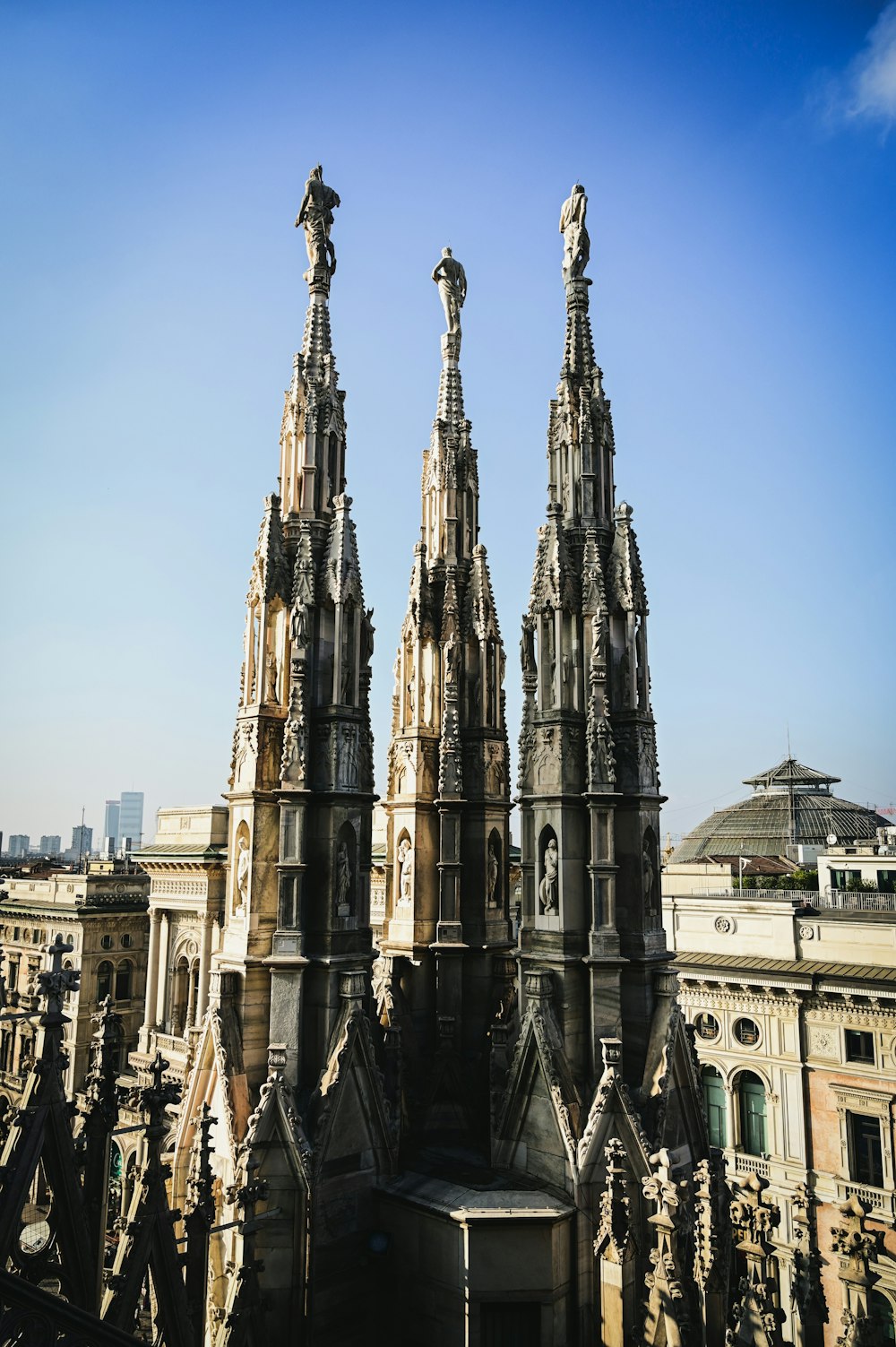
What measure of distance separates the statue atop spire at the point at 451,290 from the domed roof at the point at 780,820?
50530 millimetres

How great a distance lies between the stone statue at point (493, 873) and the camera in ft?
55.6

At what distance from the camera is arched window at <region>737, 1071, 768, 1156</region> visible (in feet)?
104

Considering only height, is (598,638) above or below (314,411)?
below

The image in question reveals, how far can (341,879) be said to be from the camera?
45.7ft

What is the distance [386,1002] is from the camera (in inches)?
626

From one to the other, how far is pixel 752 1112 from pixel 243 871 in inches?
987

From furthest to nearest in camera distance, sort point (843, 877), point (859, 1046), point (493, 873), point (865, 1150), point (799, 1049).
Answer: point (843, 877), point (799, 1049), point (859, 1046), point (865, 1150), point (493, 873)

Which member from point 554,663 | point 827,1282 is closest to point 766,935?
point 827,1282

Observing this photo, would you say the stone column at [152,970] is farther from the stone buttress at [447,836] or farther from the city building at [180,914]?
the stone buttress at [447,836]

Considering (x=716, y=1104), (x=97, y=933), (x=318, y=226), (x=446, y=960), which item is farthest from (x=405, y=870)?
(x=97, y=933)

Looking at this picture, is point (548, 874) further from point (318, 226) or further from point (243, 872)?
point (318, 226)

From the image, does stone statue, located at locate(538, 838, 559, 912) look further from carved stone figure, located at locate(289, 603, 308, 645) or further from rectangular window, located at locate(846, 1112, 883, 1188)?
rectangular window, located at locate(846, 1112, 883, 1188)

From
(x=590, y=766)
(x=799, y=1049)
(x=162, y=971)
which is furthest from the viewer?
(x=162, y=971)

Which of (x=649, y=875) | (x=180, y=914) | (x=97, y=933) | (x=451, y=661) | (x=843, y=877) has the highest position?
(x=451, y=661)
